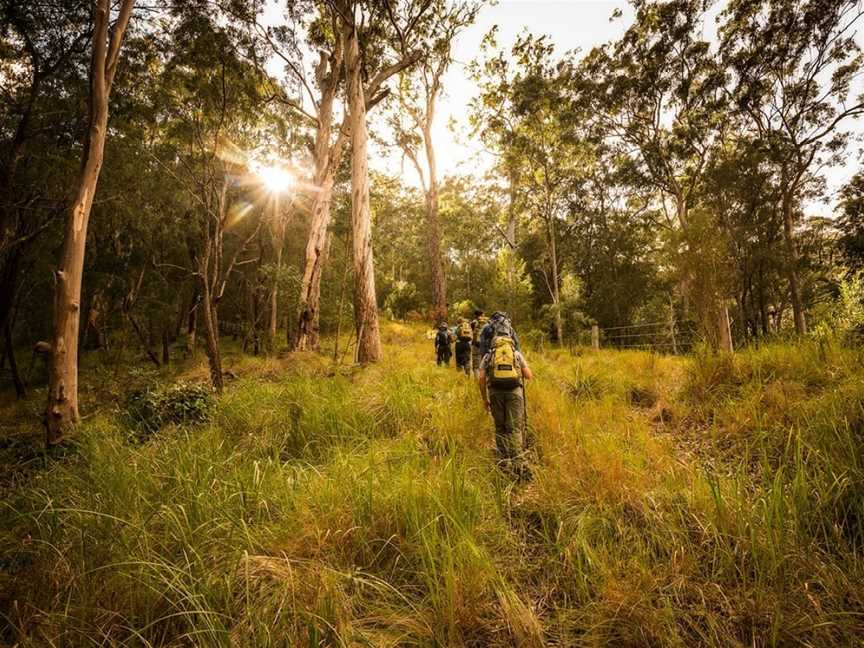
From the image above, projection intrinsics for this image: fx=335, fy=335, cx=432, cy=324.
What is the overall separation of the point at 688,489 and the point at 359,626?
2.19 metres

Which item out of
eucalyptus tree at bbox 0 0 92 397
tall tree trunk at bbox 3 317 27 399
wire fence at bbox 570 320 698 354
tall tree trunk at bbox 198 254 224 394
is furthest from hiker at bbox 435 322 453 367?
tall tree trunk at bbox 3 317 27 399

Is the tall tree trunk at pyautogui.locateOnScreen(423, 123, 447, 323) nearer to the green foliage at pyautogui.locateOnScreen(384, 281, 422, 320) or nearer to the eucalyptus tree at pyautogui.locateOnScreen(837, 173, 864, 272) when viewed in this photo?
the green foliage at pyautogui.locateOnScreen(384, 281, 422, 320)

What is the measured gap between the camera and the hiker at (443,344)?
31.4 feet

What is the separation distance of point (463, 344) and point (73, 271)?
7.09 meters

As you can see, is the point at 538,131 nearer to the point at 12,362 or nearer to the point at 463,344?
the point at 463,344

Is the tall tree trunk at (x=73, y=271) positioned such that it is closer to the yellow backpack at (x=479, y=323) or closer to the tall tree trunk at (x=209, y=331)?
Answer: the tall tree trunk at (x=209, y=331)

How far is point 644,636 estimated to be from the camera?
142 cm

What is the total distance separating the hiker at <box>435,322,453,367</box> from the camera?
376 inches

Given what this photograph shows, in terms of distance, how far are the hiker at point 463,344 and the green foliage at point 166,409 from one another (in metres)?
5.21

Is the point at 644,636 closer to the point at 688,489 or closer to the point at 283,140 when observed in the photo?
the point at 688,489

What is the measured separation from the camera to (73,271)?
4891 mm

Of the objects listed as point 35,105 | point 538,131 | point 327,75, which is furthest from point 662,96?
point 35,105

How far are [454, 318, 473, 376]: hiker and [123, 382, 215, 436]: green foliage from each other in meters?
5.21

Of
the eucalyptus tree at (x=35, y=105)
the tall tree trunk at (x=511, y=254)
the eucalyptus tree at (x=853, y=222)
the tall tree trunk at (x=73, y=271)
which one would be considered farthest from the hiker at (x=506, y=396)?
the eucalyptus tree at (x=853, y=222)
